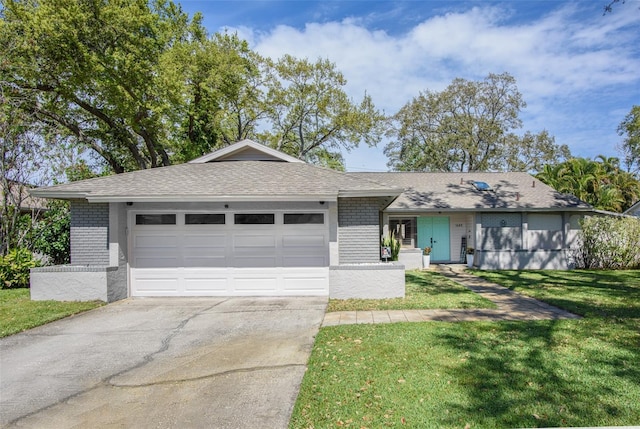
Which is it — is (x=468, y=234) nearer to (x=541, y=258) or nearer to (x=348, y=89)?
(x=541, y=258)

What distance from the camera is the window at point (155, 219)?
31.4 feet

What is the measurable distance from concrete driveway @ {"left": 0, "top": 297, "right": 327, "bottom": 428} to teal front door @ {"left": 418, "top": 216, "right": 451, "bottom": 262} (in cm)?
1063

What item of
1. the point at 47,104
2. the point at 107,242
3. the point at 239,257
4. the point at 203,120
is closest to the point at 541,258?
the point at 239,257

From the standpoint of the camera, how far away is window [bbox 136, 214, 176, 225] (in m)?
9.59

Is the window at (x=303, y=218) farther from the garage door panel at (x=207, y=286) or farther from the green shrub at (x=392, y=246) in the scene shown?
the green shrub at (x=392, y=246)

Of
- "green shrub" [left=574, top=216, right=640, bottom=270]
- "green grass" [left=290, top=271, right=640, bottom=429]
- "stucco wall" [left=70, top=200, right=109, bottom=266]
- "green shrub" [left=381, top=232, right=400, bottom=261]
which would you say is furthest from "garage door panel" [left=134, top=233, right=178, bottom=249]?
"green shrub" [left=574, top=216, right=640, bottom=270]

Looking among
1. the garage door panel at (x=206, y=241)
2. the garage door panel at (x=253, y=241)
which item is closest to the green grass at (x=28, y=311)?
the garage door panel at (x=206, y=241)

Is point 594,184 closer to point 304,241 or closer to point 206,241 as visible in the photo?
point 304,241

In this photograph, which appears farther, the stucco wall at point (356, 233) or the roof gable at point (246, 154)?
the roof gable at point (246, 154)

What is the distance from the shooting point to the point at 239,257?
955cm

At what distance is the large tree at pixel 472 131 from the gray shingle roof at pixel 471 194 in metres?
10.7

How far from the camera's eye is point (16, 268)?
10.9m

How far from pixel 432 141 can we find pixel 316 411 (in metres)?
30.3

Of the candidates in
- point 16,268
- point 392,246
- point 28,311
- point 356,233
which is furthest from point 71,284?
point 392,246
